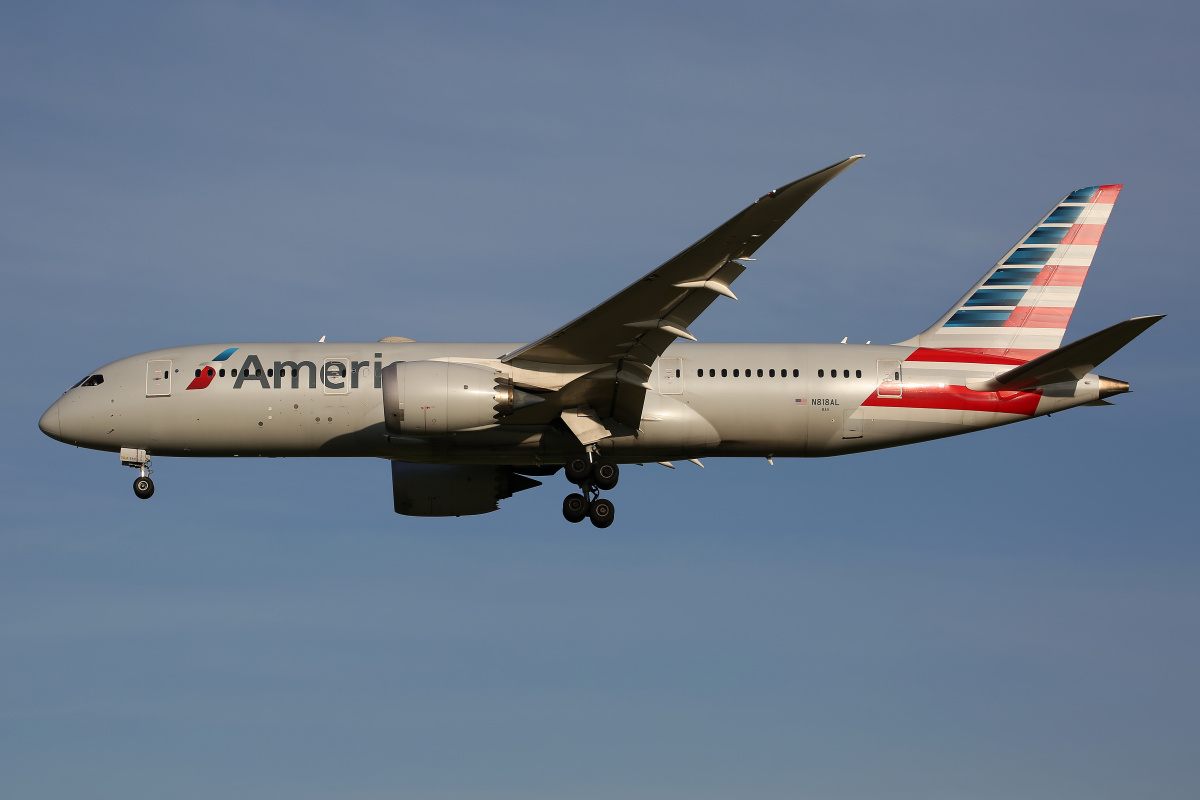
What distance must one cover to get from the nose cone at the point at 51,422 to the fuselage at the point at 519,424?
4 cm

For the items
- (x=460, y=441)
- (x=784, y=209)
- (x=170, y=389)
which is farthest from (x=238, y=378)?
(x=784, y=209)

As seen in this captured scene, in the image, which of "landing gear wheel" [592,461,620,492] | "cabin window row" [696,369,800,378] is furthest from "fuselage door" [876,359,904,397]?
"landing gear wheel" [592,461,620,492]

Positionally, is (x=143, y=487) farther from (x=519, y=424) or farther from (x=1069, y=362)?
(x=1069, y=362)

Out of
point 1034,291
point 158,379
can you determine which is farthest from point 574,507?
point 1034,291

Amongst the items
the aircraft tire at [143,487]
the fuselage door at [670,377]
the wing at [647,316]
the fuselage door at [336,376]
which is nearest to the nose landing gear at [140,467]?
the aircraft tire at [143,487]

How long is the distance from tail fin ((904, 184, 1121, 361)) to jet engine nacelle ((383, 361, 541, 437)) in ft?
37.1

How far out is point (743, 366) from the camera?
3170 cm

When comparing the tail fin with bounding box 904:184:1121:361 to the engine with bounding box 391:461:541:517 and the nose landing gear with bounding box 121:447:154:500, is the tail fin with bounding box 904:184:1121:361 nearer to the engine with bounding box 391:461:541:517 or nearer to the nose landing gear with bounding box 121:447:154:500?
the engine with bounding box 391:461:541:517

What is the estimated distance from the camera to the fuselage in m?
31.2

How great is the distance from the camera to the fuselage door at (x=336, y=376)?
3117 centimetres

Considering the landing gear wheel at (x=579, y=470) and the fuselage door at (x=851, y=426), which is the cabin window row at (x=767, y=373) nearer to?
the fuselage door at (x=851, y=426)

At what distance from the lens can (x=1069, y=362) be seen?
30922mm

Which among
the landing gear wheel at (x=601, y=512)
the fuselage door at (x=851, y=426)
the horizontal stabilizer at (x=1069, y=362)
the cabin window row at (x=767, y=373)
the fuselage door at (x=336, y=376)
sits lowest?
the landing gear wheel at (x=601, y=512)

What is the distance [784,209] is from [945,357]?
10185 millimetres
